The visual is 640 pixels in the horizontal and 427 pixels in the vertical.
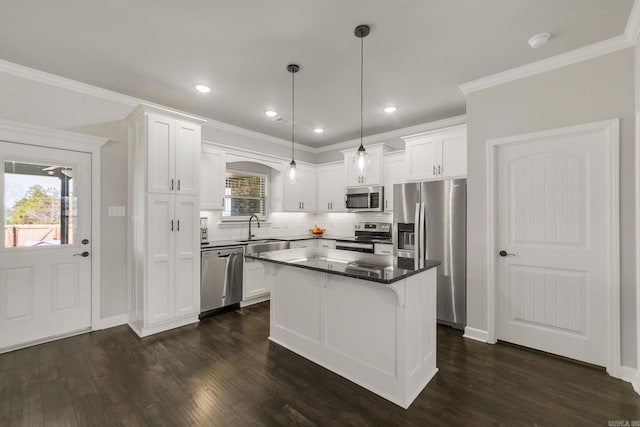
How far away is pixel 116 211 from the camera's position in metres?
3.55

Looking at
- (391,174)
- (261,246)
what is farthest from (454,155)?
(261,246)

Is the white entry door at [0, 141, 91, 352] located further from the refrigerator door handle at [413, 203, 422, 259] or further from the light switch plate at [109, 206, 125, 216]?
the refrigerator door handle at [413, 203, 422, 259]

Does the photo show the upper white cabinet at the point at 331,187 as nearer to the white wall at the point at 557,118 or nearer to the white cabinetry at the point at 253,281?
the white cabinetry at the point at 253,281

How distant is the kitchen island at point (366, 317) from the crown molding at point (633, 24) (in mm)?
2349

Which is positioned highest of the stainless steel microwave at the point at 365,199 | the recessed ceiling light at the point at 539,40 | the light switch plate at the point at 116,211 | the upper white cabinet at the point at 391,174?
the recessed ceiling light at the point at 539,40

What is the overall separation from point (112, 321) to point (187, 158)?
2.23 metres

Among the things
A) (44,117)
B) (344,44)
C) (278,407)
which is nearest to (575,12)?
(344,44)

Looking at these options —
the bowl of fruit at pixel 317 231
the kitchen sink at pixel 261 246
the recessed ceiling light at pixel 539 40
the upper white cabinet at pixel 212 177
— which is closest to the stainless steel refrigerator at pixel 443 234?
the recessed ceiling light at pixel 539 40

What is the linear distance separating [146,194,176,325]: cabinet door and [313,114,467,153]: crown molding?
3549mm

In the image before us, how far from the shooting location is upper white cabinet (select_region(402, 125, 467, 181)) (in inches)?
144

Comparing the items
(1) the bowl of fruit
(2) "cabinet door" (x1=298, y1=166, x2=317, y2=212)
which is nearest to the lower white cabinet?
(2) "cabinet door" (x1=298, y1=166, x2=317, y2=212)

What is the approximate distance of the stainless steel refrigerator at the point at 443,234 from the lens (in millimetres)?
3379

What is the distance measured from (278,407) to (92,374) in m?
1.73

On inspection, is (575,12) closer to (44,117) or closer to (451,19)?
(451,19)
